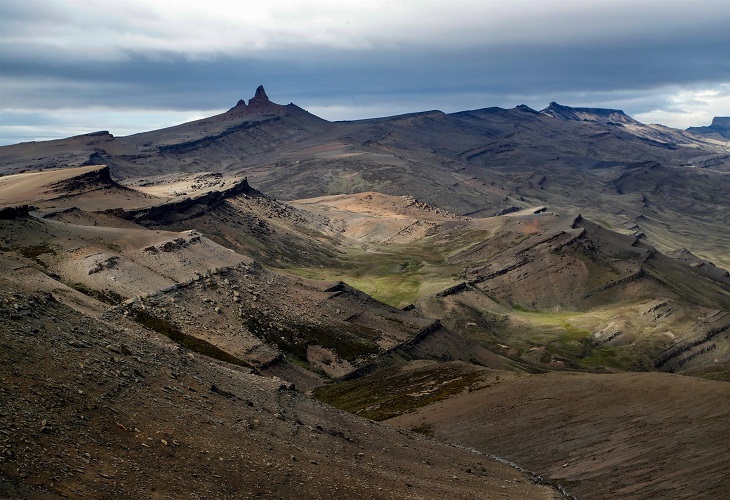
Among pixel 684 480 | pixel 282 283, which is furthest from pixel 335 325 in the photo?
pixel 684 480

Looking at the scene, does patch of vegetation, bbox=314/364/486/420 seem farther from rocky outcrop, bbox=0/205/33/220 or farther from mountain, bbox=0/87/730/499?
rocky outcrop, bbox=0/205/33/220

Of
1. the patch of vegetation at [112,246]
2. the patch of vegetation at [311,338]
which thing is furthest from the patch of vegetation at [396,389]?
the patch of vegetation at [112,246]

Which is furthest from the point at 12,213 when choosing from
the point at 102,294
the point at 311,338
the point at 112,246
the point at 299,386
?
the point at 299,386

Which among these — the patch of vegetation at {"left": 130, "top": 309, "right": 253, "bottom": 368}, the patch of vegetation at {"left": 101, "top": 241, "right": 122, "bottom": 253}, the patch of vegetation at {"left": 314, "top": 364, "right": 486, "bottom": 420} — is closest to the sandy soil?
the patch of vegetation at {"left": 314, "top": 364, "right": 486, "bottom": 420}

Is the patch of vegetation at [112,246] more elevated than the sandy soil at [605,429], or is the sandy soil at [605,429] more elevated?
the patch of vegetation at [112,246]

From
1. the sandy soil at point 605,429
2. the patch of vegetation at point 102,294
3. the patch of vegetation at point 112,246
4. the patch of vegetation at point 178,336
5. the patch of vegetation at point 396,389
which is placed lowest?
the patch of vegetation at point 396,389

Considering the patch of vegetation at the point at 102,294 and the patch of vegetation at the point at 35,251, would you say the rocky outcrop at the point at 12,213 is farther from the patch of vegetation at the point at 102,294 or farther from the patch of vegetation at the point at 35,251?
the patch of vegetation at the point at 102,294

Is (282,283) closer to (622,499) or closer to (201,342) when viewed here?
(201,342)

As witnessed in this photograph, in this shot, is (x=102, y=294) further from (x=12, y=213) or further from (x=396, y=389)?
(x=396, y=389)
